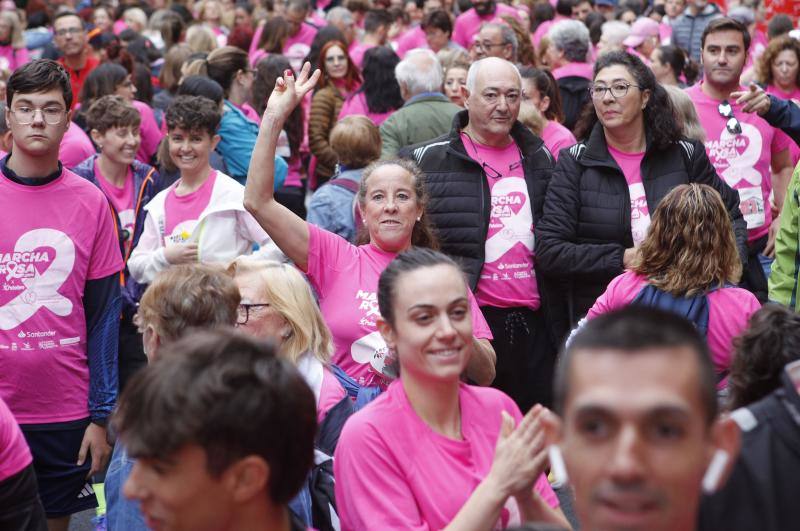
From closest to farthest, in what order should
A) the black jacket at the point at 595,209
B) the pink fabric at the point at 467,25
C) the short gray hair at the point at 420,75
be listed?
the black jacket at the point at 595,209, the short gray hair at the point at 420,75, the pink fabric at the point at 467,25

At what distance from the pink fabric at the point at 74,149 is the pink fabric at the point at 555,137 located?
9.69ft

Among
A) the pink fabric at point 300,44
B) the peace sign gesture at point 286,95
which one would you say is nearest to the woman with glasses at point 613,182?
the peace sign gesture at point 286,95

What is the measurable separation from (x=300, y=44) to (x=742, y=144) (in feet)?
24.6

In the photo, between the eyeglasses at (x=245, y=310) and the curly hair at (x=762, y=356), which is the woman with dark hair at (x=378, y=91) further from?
the curly hair at (x=762, y=356)

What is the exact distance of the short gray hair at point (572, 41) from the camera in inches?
356

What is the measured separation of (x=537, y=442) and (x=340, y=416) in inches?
42.6

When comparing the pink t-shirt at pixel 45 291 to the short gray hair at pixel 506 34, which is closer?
the pink t-shirt at pixel 45 291

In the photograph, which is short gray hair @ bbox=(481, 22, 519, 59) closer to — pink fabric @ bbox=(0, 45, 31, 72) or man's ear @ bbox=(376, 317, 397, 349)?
man's ear @ bbox=(376, 317, 397, 349)

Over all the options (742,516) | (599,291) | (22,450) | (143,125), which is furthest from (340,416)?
(143,125)

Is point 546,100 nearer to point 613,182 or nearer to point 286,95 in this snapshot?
point 613,182

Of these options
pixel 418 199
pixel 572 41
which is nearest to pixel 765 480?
pixel 418 199

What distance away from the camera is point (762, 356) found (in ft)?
10.1

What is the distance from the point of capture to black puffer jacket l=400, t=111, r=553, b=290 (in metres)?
5.58

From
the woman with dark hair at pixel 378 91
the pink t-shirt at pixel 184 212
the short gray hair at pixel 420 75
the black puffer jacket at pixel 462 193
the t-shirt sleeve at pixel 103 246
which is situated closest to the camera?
the t-shirt sleeve at pixel 103 246
